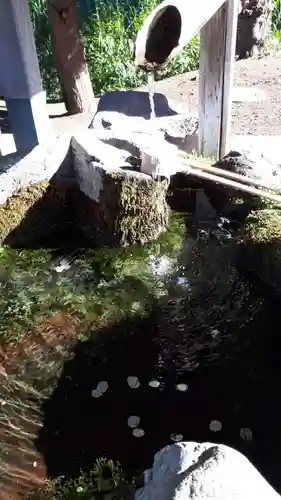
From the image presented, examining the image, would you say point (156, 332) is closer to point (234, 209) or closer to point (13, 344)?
point (13, 344)

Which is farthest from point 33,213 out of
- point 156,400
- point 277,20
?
point 277,20

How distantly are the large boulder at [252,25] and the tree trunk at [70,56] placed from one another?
3028 mm

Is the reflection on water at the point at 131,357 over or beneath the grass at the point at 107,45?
beneath

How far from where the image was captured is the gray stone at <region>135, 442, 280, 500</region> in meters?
1.66

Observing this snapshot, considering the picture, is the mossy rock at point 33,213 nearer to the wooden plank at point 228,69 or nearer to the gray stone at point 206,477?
the wooden plank at point 228,69

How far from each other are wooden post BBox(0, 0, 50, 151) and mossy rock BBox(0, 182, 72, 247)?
54 centimetres

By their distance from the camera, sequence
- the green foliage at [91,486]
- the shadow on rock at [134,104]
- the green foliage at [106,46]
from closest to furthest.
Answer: the green foliage at [91,486], the shadow on rock at [134,104], the green foliage at [106,46]

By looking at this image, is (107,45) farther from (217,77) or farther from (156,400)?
(156,400)

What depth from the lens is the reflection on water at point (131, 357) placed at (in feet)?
9.54

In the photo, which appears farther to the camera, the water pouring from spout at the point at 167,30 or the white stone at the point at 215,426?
the water pouring from spout at the point at 167,30

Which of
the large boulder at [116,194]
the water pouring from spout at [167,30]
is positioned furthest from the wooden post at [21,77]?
the water pouring from spout at [167,30]

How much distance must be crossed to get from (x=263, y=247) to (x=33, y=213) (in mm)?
1915

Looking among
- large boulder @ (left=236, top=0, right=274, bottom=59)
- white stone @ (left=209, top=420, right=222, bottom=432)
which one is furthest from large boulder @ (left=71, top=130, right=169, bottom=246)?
large boulder @ (left=236, top=0, right=274, bottom=59)

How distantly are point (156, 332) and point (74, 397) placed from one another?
0.73 metres
